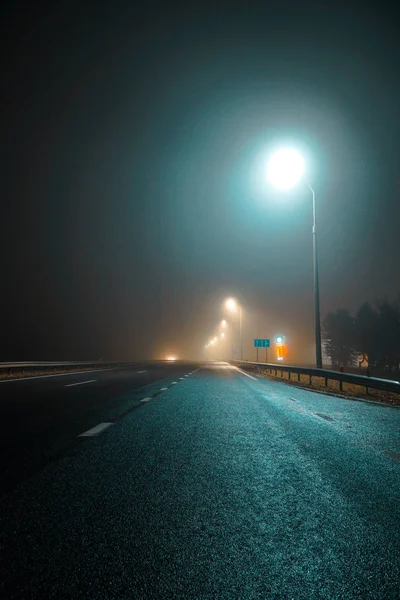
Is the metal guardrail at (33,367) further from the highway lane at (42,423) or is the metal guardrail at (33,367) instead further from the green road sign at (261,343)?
the green road sign at (261,343)

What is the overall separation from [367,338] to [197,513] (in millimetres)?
87146

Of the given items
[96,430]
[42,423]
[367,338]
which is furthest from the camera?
[367,338]

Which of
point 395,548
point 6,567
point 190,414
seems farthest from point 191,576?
point 190,414

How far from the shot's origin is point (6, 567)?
2074 millimetres

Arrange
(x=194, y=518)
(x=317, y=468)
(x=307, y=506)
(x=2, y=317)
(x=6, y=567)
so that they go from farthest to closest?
(x=2, y=317) → (x=317, y=468) → (x=307, y=506) → (x=194, y=518) → (x=6, y=567)

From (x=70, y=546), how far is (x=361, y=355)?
9775cm

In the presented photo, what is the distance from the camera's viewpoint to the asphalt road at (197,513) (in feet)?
6.56

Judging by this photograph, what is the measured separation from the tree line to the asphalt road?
244ft

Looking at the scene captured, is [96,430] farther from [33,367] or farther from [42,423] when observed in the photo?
[33,367]

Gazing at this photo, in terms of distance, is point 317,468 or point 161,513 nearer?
point 161,513

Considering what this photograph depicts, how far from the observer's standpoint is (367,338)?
82.1 meters

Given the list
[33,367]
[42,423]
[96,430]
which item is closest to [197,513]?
[96,430]

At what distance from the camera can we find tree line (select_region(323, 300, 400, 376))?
78.7 meters

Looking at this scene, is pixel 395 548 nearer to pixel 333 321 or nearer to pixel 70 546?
pixel 70 546
